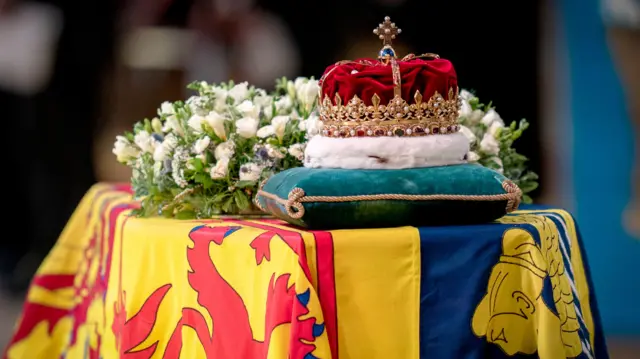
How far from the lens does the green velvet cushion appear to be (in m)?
1.58

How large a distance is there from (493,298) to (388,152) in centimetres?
33

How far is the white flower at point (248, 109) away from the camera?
2072 mm

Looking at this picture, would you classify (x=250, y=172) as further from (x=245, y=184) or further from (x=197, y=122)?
(x=197, y=122)

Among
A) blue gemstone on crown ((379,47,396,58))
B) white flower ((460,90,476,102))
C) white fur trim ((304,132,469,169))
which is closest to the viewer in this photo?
white fur trim ((304,132,469,169))

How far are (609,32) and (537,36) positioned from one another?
0.40m

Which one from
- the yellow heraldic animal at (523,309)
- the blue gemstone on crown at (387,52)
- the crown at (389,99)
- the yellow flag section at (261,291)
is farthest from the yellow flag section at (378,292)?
the blue gemstone on crown at (387,52)

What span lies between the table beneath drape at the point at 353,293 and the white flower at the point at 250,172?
189 mm

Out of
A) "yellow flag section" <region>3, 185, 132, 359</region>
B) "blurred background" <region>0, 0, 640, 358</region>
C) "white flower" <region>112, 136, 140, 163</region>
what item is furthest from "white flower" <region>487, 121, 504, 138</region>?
"blurred background" <region>0, 0, 640, 358</region>

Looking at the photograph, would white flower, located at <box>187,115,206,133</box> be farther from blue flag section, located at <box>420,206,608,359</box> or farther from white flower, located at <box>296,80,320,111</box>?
blue flag section, located at <box>420,206,608,359</box>

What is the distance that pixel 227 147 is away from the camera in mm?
2008

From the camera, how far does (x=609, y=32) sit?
4.11 metres

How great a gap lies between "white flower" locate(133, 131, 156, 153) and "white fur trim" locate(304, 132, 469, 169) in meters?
0.63

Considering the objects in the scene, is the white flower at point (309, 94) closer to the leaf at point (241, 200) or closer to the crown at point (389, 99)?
the leaf at point (241, 200)

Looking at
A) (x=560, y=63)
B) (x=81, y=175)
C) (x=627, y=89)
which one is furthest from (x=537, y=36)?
(x=81, y=175)
